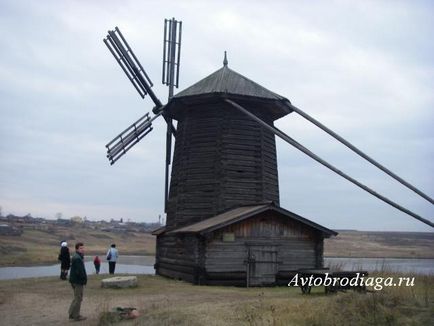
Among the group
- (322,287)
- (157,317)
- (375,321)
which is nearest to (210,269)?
(322,287)

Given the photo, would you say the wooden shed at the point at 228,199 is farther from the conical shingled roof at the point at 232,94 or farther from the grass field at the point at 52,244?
the grass field at the point at 52,244

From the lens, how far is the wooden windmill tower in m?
17.7

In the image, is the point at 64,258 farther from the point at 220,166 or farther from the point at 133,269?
the point at 133,269

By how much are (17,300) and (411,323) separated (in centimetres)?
1003

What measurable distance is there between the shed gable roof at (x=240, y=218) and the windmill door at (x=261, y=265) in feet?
4.25

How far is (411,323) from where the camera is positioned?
9.30 meters

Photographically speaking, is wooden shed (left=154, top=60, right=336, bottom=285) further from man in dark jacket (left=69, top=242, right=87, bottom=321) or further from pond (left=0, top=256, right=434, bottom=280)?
man in dark jacket (left=69, top=242, right=87, bottom=321)

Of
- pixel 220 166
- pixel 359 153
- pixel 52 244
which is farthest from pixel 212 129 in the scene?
pixel 52 244

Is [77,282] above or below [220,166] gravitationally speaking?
below

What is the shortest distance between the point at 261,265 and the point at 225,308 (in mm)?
7143

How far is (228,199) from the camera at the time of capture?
64.9 feet

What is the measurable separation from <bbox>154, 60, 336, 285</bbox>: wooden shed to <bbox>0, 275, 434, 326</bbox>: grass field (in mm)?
2460

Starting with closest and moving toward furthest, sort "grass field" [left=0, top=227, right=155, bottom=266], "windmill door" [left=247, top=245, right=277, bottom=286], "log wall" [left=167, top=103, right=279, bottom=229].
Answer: "windmill door" [left=247, top=245, right=277, bottom=286], "log wall" [left=167, top=103, right=279, bottom=229], "grass field" [left=0, top=227, right=155, bottom=266]

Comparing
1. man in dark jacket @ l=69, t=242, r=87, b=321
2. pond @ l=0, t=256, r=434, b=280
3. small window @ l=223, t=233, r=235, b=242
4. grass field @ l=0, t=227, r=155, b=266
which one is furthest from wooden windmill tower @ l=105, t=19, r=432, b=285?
grass field @ l=0, t=227, r=155, b=266
